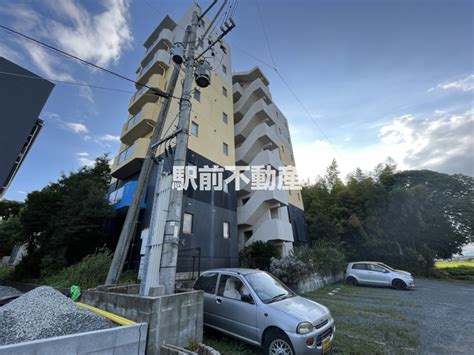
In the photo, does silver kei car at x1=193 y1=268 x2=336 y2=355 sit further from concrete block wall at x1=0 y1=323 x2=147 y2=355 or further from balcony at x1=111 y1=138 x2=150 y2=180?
balcony at x1=111 y1=138 x2=150 y2=180

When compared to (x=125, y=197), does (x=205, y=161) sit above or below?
above

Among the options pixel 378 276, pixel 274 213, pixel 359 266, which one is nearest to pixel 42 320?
pixel 274 213

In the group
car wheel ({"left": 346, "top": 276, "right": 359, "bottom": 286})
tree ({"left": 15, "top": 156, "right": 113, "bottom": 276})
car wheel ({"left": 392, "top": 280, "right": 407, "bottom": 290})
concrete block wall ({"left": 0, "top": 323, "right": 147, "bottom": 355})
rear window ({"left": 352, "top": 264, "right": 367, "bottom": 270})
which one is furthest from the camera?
car wheel ({"left": 346, "top": 276, "right": 359, "bottom": 286})

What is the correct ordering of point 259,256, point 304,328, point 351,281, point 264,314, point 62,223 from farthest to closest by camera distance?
point 351,281 < point 259,256 < point 62,223 < point 264,314 < point 304,328

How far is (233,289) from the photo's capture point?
4.57 m

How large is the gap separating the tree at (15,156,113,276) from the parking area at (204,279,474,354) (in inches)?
326

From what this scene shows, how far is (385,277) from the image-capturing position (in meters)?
11.5

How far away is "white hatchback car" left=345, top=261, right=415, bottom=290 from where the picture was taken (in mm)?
11062

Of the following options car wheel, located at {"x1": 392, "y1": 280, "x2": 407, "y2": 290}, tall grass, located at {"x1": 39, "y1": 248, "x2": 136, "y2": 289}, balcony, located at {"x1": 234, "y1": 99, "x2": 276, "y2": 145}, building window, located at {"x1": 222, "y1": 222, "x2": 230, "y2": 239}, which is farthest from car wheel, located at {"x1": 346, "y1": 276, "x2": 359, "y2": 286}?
balcony, located at {"x1": 234, "y1": 99, "x2": 276, "y2": 145}

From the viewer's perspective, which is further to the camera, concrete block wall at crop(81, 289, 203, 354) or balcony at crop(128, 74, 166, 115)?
balcony at crop(128, 74, 166, 115)

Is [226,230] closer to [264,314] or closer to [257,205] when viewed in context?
[257,205]

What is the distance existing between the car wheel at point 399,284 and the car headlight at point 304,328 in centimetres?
1097

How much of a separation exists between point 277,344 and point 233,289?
4.38 feet

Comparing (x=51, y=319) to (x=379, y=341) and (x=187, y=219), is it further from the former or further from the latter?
(x=187, y=219)
